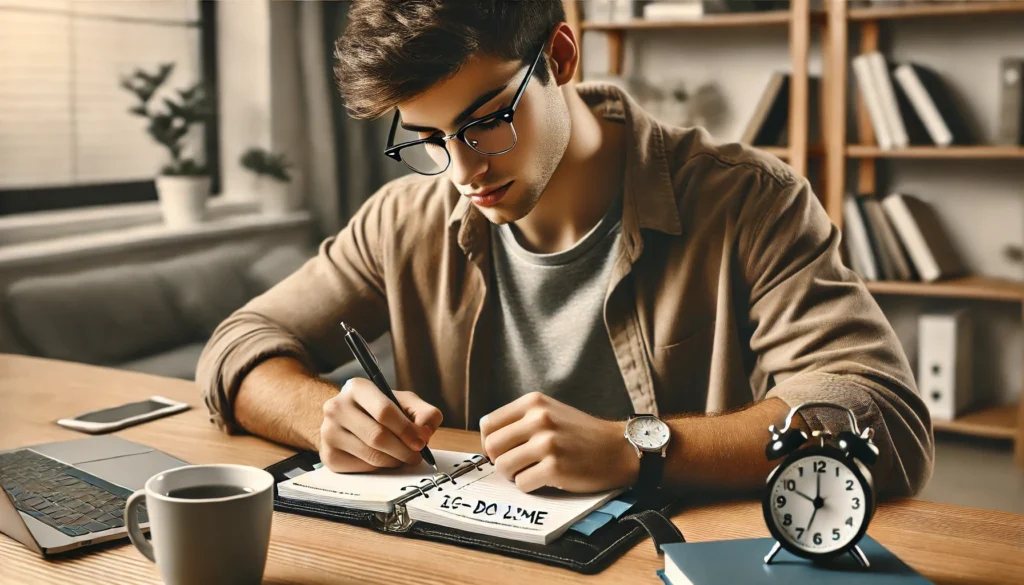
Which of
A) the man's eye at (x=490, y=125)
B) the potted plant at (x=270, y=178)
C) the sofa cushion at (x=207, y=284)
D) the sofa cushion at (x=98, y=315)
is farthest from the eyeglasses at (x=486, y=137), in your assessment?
the potted plant at (x=270, y=178)

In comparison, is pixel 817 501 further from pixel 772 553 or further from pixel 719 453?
pixel 719 453

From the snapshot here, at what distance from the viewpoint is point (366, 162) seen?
356cm

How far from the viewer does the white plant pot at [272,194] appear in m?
3.39

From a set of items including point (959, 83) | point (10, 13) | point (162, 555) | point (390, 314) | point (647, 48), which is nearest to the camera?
point (162, 555)

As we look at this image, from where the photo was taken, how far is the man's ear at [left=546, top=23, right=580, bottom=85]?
1263 mm

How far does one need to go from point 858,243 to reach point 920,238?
171 mm

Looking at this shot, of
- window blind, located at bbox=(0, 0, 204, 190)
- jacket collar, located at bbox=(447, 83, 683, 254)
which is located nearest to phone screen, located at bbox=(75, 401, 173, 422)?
jacket collar, located at bbox=(447, 83, 683, 254)

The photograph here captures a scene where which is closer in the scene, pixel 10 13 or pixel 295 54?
pixel 10 13

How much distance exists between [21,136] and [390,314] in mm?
1694

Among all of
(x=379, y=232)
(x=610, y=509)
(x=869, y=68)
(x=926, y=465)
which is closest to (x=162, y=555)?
(x=610, y=509)

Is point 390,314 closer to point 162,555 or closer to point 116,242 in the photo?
point 162,555

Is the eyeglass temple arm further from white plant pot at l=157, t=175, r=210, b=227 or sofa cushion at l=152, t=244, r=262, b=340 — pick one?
white plant pot at l=157, t=175, r=210, b=227

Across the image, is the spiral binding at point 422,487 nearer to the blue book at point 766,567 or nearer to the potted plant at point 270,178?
the blue book at point 766,567

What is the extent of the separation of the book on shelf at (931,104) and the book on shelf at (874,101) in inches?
2.8
